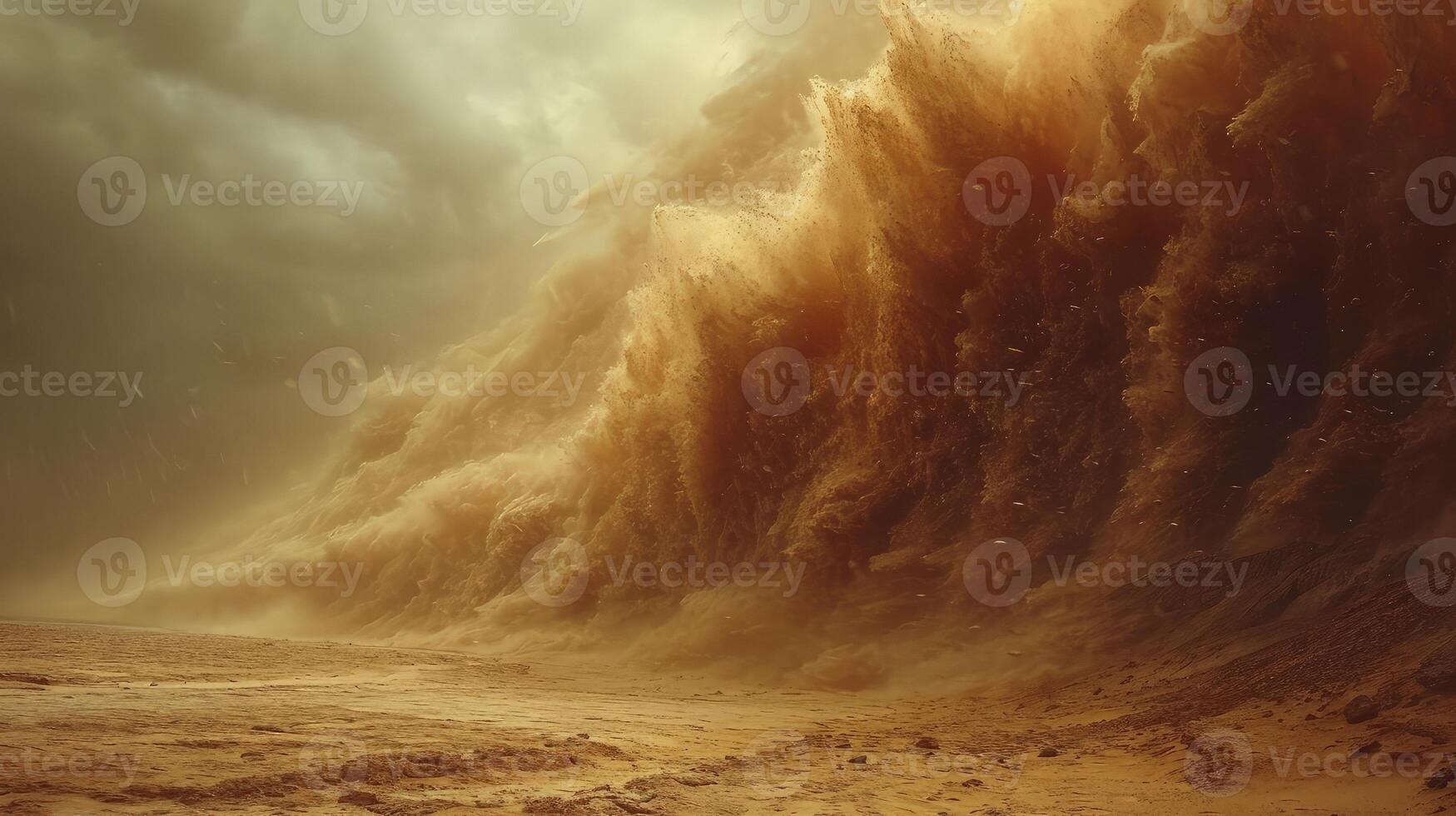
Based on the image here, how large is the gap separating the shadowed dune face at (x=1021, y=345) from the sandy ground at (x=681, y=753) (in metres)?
1.99

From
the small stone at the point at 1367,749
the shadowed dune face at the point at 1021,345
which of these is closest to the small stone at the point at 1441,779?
the small stone at the point at 1367,749

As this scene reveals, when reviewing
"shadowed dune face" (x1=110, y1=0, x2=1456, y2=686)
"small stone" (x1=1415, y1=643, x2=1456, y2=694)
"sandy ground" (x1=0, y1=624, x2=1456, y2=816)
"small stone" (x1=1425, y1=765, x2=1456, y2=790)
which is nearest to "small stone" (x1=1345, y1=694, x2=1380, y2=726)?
"sandy ground" (x1=0, y1=624, x2=1456, y2=816)

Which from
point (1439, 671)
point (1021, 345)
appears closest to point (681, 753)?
point (1439, 671)

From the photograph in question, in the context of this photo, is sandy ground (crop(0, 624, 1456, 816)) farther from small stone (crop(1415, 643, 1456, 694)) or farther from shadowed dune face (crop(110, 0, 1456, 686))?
shadowed dune face (crop(110, 0, 1456, 686))

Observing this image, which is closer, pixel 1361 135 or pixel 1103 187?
pixel 1361 135

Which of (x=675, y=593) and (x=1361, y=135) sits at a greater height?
(x=1361, y=135)

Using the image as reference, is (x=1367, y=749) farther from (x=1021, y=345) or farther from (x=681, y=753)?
(x=1021, y=345)

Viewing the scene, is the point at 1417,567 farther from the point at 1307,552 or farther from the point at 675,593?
the point at 675,593

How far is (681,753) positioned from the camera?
6047 millimetres

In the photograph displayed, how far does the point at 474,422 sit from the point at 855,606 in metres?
20.8

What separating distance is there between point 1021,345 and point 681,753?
24.3ft

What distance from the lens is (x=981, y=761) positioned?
5.87m

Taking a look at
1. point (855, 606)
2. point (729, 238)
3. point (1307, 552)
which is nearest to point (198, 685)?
point (855, 606)

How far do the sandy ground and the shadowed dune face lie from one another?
1986mm
